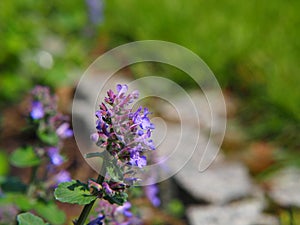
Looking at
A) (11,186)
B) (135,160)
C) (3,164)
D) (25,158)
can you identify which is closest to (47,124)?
(25,158)

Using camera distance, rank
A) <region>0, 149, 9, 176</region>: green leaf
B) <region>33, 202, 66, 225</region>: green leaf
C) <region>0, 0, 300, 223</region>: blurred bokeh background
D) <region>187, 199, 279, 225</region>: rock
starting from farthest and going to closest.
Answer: <region>0, 0, 300, 223</region>: blurred bokeh background, <region>0, 149, 9, 176</region>: green leaf, <region>187, 199, 279, 225</region>: rock, <region>33, 202, 66, 225</region>: green leaf

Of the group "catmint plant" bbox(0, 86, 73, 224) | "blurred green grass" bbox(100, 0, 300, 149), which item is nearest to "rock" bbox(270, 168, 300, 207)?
"blurred green grass" bbox(100, 0, 300, 149)

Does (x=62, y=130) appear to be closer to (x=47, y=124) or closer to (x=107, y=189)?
(x=47, y=124)

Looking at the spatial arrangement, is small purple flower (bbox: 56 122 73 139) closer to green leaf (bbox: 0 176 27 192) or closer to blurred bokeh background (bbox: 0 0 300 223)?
green leaf (bbox: 0 176 27 192)

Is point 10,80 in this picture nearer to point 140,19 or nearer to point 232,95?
point 140,19

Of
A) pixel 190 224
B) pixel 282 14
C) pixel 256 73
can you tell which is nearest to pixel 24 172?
pixel 190 224

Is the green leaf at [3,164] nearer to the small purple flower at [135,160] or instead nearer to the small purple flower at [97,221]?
the small purple flower at [97,221]
